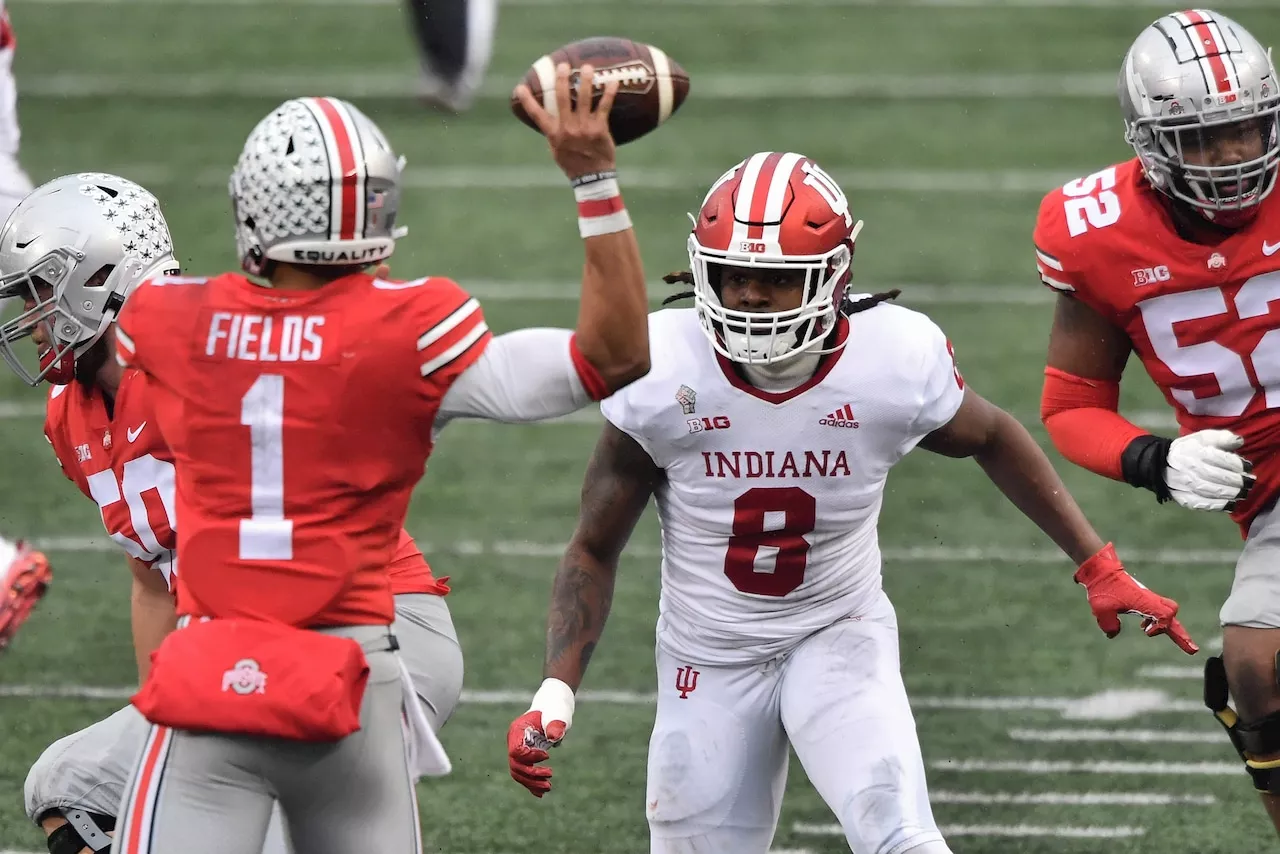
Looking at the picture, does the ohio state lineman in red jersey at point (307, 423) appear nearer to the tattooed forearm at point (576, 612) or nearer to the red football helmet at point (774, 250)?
the red football helmet at point (774, 250)

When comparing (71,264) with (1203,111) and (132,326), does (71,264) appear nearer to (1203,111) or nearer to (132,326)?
(132,326)

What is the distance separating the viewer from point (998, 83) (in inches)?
481

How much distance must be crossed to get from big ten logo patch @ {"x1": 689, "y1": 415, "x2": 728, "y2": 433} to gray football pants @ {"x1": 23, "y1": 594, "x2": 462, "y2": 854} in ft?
2.04

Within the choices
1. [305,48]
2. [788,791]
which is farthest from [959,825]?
[305,48]

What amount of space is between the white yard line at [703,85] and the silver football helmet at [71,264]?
8.09 meters

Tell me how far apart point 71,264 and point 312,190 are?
0.96 meters

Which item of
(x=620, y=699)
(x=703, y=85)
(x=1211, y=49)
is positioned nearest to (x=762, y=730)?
(x=1211, y=49)

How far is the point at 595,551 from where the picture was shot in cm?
420

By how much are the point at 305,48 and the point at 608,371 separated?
10181mm

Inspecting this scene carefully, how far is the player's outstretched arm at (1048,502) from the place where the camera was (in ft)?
13.6

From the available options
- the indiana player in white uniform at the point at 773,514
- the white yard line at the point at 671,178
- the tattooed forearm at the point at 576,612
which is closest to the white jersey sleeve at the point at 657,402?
the indiana player in white uniform at the point at 773,514

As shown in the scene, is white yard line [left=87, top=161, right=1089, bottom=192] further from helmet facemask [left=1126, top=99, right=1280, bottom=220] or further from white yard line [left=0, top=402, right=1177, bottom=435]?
helmet facemask [left=1126, top=99, right=1280, bottom=220]

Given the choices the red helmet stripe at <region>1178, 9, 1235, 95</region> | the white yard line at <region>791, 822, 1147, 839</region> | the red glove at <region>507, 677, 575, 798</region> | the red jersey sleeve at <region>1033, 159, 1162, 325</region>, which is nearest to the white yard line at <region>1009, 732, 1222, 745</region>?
the white yard line at <region>791, 822, 1147, 839</region>

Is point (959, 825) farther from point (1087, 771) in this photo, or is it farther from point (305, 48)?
point (305, 48)
